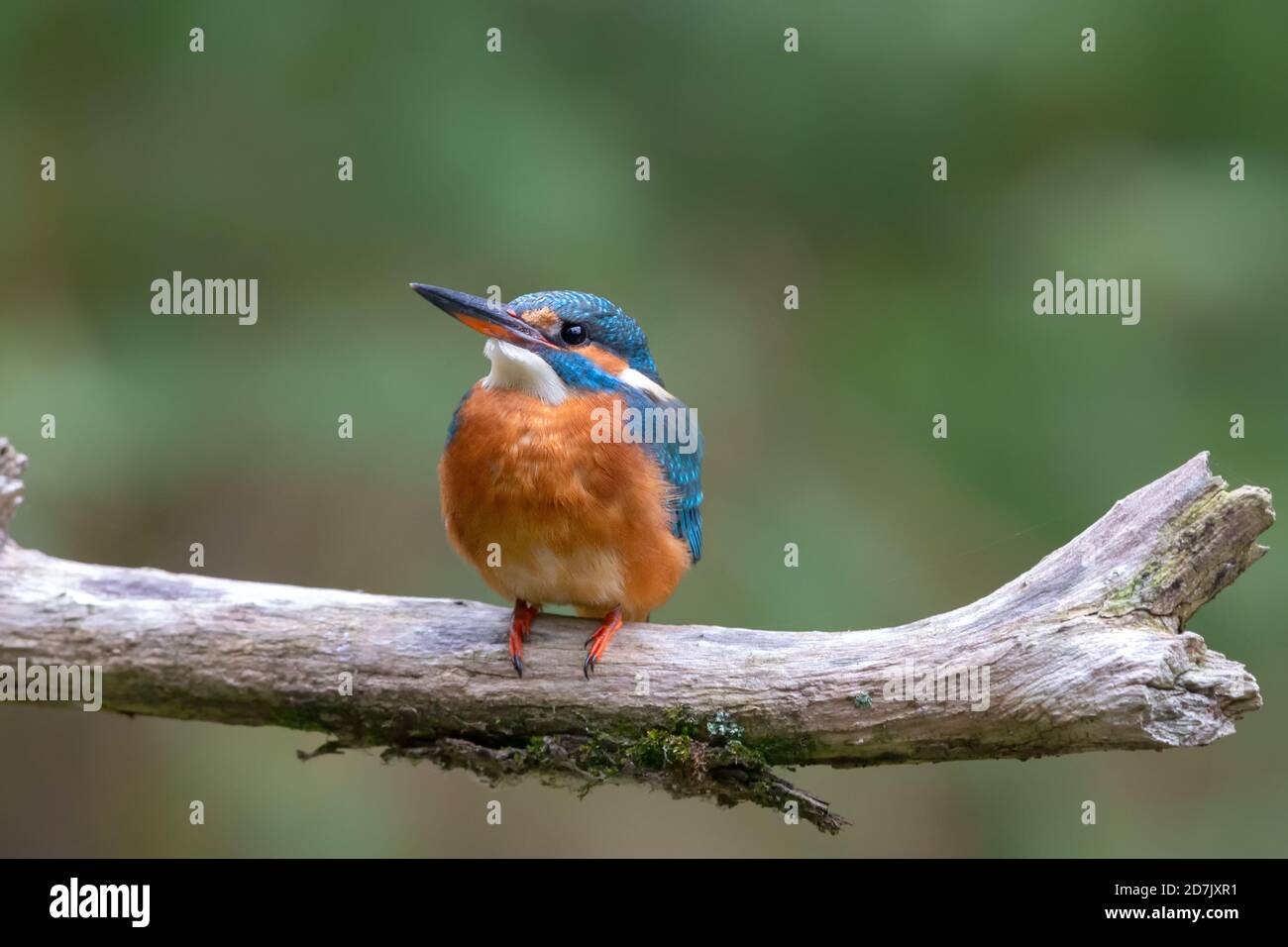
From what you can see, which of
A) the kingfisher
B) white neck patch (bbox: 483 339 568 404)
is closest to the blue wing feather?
the kingfisher

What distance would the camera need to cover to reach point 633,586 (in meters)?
3.13

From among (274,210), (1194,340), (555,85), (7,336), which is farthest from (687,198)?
(7,336)

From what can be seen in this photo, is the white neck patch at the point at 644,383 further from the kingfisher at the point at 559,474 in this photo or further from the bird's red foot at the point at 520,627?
the bird's red foot at the point at 520,627

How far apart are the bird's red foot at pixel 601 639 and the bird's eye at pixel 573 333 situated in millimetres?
690

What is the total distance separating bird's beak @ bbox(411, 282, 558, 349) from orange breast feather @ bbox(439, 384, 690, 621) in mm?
142

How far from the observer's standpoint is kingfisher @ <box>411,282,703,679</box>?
9.86 feet

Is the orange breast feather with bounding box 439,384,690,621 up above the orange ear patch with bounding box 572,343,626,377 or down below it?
below

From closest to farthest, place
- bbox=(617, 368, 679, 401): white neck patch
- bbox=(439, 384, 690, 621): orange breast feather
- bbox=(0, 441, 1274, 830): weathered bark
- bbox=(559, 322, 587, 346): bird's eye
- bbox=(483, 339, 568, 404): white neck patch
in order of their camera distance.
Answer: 1. bbox=(0, 441, 1274, 830): weathered bark
2. bbox=(439, 384, 690, 621): orange breast feather
3. bbox=(483, 339, 568, 404): white neck patch
4. bbox=(559, 322, 587, 346): bird's eye
5. bbox=(617, 368, 679, 401): white neck patch

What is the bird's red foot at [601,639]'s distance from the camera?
9.96 feet

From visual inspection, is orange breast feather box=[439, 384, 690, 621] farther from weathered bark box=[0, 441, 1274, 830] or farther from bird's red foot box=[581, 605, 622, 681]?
weathered bark box=[0, 441, 1274, 830]

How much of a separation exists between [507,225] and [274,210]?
1.07 metres

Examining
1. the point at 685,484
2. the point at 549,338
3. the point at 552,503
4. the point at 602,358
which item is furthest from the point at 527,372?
the point at 685,484

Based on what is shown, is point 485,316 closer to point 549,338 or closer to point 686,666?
point 549,338

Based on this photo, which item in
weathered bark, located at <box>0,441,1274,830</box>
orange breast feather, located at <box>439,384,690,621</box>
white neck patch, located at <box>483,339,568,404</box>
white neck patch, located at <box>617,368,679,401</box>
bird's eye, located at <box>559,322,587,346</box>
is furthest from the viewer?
white neck patch, located at <box>617,368,679,401</box>
